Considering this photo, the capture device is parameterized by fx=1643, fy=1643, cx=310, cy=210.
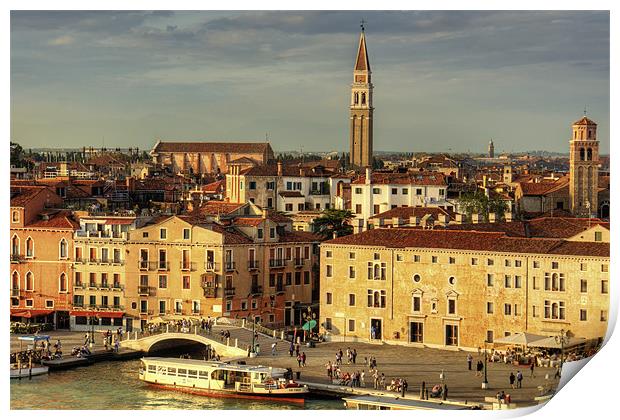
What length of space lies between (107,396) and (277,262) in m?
8.84

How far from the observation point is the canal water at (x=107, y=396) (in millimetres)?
28594

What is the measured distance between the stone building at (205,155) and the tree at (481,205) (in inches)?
1097

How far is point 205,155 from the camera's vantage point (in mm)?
81000

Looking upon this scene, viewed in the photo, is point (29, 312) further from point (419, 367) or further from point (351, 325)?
point (419, 367)

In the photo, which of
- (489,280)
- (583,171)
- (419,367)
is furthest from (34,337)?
(583,171)

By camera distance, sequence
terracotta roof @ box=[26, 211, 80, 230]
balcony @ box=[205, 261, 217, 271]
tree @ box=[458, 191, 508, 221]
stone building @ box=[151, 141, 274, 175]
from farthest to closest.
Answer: stone building @ box=[151, 141, 274, 175] → tree @ box=[458, 191, 508, 221] → terracotta roof @ box=[26, 211, 80, 230] → balcony @ box=[205, 261, 217, 271]

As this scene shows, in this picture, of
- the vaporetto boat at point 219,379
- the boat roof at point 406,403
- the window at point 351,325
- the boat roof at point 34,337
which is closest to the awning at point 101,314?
the boat roof at point 34,337

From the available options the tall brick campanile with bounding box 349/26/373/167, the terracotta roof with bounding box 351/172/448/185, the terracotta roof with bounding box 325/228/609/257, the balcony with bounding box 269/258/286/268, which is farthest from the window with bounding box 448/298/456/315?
the tall brick campanile with bounding box 349/26/373/167

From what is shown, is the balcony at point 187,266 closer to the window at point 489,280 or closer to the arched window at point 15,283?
the arched window at point 15,283

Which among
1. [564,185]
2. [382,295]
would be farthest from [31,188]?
[564,185]

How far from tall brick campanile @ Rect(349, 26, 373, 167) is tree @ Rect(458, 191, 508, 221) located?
21704mm

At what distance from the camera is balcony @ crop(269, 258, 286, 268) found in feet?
123

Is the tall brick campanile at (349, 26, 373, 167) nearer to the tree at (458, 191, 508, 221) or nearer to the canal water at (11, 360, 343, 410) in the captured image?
the tree at (458, 191, 508, 221)

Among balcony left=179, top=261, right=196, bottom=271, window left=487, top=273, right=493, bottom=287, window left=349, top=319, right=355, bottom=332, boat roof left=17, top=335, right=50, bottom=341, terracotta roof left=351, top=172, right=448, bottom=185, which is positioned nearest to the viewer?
window left=487, top=273, right=493, bottom=287
